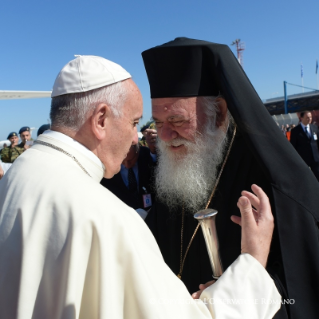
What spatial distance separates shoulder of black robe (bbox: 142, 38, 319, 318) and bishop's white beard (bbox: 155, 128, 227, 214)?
33cm

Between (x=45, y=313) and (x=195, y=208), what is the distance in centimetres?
145

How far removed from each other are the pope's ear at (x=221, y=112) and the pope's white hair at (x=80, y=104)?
1078 millimetres

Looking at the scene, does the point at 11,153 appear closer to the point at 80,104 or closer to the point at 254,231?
the point at 80,104

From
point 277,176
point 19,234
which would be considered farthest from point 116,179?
point 19,234

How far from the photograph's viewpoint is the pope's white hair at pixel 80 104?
1.45 metres

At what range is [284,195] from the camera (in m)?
1.77

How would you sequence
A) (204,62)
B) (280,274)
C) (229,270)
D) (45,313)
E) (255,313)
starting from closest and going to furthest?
(45,313), (255,313), (229,270), (280,274), (204,62)

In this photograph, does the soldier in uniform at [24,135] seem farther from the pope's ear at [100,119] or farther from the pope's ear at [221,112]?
the pope's ear at [100,119]

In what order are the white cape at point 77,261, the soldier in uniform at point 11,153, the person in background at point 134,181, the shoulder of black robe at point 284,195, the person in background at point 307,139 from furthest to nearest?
the soldier in uniform at point 11,153, the person in background at point 307,139, the person in background at point 134,181, the shoulder of black robe at point 284,195, the white cape at point 77,261

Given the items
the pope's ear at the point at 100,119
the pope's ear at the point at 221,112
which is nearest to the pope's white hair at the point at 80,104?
the pope's ear at the point at 100,119

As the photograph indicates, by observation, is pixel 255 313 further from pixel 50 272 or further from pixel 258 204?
pixel 50 272

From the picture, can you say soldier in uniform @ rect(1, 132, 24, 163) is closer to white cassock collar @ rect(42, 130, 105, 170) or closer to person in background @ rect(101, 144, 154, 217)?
person in background @ rect(101, 144, 154, 217)

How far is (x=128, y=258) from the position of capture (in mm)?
1129

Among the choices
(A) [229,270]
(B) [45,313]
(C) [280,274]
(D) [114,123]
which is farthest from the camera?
(C) [280,274]
